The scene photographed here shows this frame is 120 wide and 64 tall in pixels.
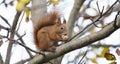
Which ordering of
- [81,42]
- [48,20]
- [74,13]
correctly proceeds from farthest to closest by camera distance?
1. [74,13]
2. [48,20]
3. [81,42]

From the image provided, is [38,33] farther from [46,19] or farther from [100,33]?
[100,33]

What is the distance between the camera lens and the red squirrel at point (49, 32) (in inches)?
87.6

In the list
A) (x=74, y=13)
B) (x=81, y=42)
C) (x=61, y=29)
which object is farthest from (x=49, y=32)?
(x=81, y=42)

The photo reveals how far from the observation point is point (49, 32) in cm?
230

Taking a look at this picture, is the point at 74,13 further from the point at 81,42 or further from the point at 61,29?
the point at 81,42

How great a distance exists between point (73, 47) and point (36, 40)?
602 mm

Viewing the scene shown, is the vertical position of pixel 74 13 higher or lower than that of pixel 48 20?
higher

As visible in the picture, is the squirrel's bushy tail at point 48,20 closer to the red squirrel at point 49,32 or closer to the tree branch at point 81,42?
the red squirrel at point 49,32

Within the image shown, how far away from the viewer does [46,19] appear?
2412 millimetres

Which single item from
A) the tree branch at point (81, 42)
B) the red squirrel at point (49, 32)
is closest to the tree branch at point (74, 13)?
the red squirrel at point (49, 32)

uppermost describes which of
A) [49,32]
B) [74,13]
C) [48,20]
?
[74,13]

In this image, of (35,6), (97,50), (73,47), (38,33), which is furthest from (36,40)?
(97,50)

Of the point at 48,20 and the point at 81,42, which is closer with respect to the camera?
the point at 81,42

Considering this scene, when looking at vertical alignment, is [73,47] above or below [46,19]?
below
